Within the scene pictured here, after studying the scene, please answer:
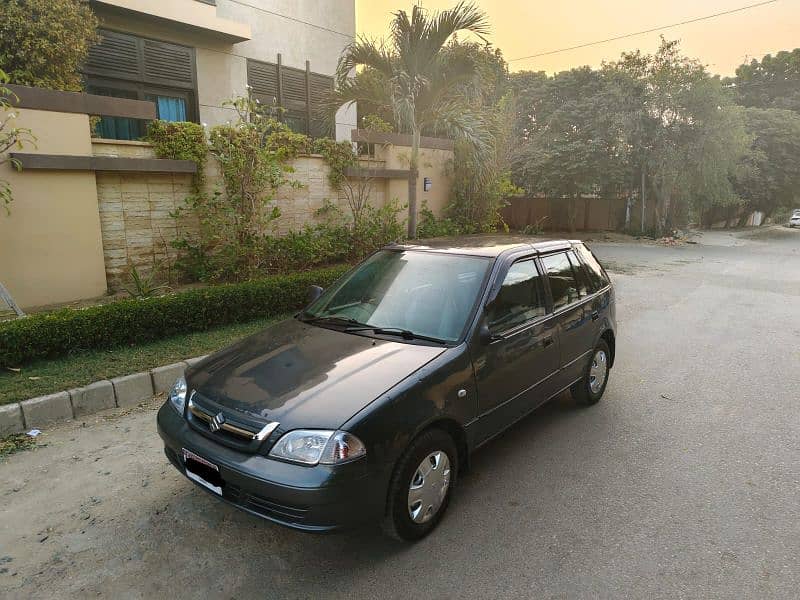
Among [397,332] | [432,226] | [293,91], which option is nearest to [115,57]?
[293,91]

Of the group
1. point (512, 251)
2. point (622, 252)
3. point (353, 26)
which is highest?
point (353, 26)

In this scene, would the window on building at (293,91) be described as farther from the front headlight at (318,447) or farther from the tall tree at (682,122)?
the tall tree at (682,122)

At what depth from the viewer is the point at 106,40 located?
1030 centimetres

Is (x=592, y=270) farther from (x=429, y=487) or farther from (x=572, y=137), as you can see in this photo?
(x=572, y=137)

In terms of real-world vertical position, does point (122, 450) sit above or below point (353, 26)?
below

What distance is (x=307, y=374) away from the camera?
10.1 feet

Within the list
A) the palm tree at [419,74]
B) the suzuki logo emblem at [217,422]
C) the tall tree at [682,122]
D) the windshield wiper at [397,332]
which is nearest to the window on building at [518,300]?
the windshield wiper at [397,332]

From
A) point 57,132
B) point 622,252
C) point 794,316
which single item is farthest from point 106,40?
point 622,252

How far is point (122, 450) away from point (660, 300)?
9.42 m

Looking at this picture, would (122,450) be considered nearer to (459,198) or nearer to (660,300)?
(660,300)

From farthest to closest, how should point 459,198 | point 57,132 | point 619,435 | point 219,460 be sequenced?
point 459,198
point 57,132
point 619,435
point 219,460

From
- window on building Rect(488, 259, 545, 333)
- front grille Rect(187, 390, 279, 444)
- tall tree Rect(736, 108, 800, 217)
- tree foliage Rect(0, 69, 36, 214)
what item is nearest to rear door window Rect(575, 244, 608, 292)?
window on building Rect(488, 259, 545, 333)

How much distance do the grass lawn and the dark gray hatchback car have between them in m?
1.91

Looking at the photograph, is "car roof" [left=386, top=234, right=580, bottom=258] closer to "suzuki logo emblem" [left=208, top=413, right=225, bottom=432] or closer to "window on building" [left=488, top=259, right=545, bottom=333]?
"window on building" [left=488, top=259, right=545, bottom=333]
